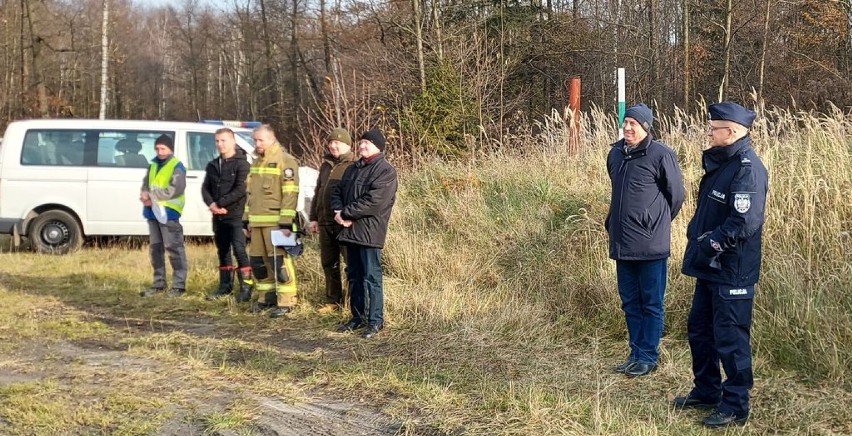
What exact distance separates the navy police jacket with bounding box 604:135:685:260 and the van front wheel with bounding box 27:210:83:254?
909cm

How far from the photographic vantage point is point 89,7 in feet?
115

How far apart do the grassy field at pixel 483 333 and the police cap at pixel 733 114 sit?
62.1 inches

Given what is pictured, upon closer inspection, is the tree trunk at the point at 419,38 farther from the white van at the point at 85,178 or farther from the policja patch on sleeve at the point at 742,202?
the policja patch on sleeve at the point at 742,202

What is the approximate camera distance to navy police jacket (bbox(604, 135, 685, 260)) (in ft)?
15.2

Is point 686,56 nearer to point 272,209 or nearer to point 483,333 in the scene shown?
point 272,209

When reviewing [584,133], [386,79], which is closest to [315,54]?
[386,79]

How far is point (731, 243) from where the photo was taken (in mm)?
3631

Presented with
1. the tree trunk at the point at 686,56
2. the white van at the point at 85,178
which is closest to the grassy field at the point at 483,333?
the white van at the point at 85,178

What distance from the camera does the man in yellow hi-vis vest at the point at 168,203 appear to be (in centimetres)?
770

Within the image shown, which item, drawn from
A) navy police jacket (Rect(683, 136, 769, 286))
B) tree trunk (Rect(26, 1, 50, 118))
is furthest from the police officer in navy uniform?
tree trunk (Rect(26, 1, 50, 118))

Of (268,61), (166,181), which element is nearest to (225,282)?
(166,181)

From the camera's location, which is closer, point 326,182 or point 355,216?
point 355,216

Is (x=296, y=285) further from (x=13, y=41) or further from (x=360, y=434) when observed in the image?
(x=13, y=41)

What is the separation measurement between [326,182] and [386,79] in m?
12.9
